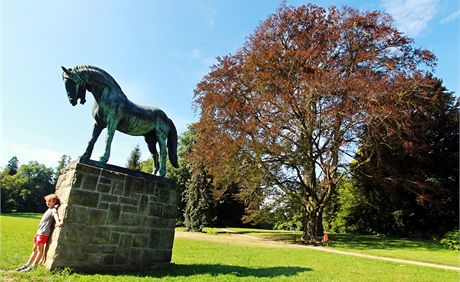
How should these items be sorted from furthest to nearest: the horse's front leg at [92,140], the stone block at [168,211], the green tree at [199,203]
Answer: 1. the green tree at [199,203]
2. the stone block at [168,211]
3. the horse's front leg at [92,140]

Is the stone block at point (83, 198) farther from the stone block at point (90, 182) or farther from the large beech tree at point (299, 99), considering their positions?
the large beech tree at point (299, 99)

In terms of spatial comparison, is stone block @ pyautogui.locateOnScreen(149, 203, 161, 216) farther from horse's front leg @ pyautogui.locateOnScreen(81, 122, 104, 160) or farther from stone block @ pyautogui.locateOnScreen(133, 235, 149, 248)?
horse's front leg @ pyautogui.locateOnScreen(81, 122, 104, 160)

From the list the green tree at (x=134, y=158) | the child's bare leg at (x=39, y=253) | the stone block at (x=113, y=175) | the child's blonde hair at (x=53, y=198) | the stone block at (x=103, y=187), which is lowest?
the child's bare leg at (x=39, y=253)

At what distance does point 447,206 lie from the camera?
2480cm

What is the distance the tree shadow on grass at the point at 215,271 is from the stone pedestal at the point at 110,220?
1.06ft

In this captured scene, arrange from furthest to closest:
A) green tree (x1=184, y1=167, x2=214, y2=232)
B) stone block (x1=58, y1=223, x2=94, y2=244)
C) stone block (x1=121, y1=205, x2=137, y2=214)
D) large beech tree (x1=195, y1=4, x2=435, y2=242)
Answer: green tree (x1=184, y1=167, x2=214, y2=232)
large beech tree (x1=195, y1=4, x2=435, y2=242)
stone block (x1=121, y1=205, x2=137, y2=214)
stone block (x1=58, y1=223, x2=94, y2=244)

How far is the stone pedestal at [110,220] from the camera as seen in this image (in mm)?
6355

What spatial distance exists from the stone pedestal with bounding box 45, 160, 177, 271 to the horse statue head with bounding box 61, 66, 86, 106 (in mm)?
1479

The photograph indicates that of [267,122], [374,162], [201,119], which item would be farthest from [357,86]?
[201,119]

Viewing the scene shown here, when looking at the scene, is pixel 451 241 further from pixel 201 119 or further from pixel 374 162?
pixel 201 119

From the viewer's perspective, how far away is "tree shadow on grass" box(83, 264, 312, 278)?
7040mm

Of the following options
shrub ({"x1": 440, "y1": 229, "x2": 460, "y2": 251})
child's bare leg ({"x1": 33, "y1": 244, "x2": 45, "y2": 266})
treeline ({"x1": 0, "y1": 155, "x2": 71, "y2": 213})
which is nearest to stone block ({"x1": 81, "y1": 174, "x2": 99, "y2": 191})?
child's bare leg ({"x1": 33, "y1": 244, "x2": 45, "y2": 266})

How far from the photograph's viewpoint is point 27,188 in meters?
61.3

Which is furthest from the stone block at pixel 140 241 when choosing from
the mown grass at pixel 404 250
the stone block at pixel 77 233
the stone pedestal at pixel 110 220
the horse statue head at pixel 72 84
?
the mown grass at pixel 404 250
